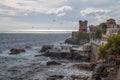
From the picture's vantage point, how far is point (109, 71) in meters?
39.7

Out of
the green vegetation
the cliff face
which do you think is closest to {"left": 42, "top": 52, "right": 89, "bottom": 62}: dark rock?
the green vegetation

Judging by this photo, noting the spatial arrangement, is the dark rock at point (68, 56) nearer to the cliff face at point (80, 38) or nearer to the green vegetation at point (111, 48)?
the green vegetation at point (111, 48)

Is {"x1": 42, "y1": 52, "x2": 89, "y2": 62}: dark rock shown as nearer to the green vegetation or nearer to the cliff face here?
the green vegetation

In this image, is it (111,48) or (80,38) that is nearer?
(111,48)

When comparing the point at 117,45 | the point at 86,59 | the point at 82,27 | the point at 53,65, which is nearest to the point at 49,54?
the point at 86,59

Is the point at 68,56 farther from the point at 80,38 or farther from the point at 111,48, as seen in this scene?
the point at 80,38

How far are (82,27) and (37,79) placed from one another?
14899 cm

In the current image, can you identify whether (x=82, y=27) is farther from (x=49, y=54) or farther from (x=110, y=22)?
(x=49, y=54)

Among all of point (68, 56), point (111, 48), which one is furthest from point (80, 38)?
point (111, 48)

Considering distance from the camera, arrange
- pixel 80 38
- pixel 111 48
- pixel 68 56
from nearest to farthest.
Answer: pixel 111 48 < pixel 68 56 < pixel 80 38

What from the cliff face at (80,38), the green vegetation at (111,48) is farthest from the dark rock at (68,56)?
the cliff face at (80,38)

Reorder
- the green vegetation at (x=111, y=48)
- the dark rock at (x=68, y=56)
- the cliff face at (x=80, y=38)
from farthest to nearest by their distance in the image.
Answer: the cliff face at (x=80, y=38)
the dark rock at (x=68, y=56)
the green vegetation at (x=111, y=48)

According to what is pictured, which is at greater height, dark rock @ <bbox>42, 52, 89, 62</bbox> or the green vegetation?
the green vegetation

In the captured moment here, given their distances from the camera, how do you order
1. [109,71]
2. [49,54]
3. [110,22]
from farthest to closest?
[110,22] < [49,54] < [109,71]
